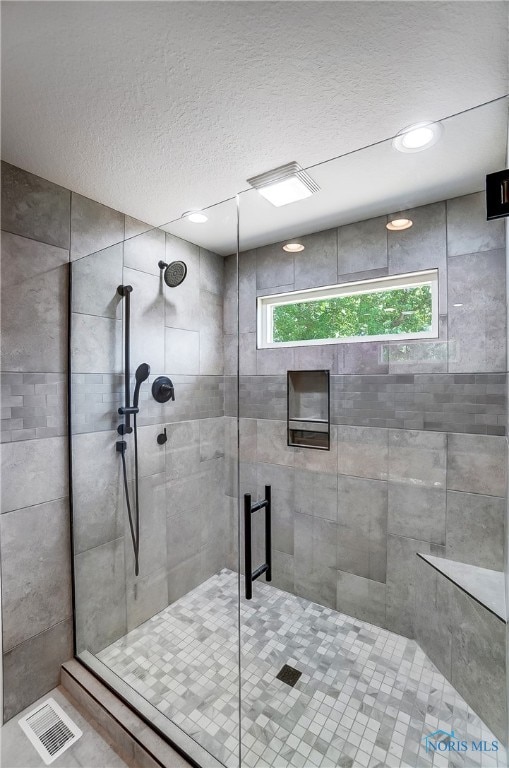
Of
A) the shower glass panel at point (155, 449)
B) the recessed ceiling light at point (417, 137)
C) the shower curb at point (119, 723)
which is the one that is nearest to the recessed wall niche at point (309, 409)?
the shower glass panel at point (155, 449)

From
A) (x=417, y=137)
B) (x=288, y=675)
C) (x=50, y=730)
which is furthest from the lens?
(x=288, y=675)

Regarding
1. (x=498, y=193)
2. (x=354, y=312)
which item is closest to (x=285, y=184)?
(x=354, y=312)

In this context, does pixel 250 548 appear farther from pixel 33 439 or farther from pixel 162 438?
pixel 33 439

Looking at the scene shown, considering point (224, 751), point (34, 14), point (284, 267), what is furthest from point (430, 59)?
point (224, 751)

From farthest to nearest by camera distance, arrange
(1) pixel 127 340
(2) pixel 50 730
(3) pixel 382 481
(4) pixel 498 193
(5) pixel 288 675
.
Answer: (1) pixel 127 340 < (3) pixel 382 481 < (5) pixel 288 675 < (2) pixel 50 730 < (4) pixel 498 193

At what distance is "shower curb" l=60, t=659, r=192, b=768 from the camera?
4.14ft

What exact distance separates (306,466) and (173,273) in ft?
4.13

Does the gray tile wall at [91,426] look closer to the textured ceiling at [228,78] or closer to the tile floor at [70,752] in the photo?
the tile floor at [70,752]

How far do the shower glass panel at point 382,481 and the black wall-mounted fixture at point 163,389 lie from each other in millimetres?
375

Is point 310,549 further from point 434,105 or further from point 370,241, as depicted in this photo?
point 434,105

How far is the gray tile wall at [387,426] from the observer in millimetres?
1374

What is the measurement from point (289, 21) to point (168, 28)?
0.33 m

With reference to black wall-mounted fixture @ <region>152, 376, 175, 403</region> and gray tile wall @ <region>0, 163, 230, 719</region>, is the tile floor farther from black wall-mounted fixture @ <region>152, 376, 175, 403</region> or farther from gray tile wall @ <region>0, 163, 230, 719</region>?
black wall-mounted fixture @ <region>152, 376, 175, 403</region>

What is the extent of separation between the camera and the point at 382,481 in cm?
164
